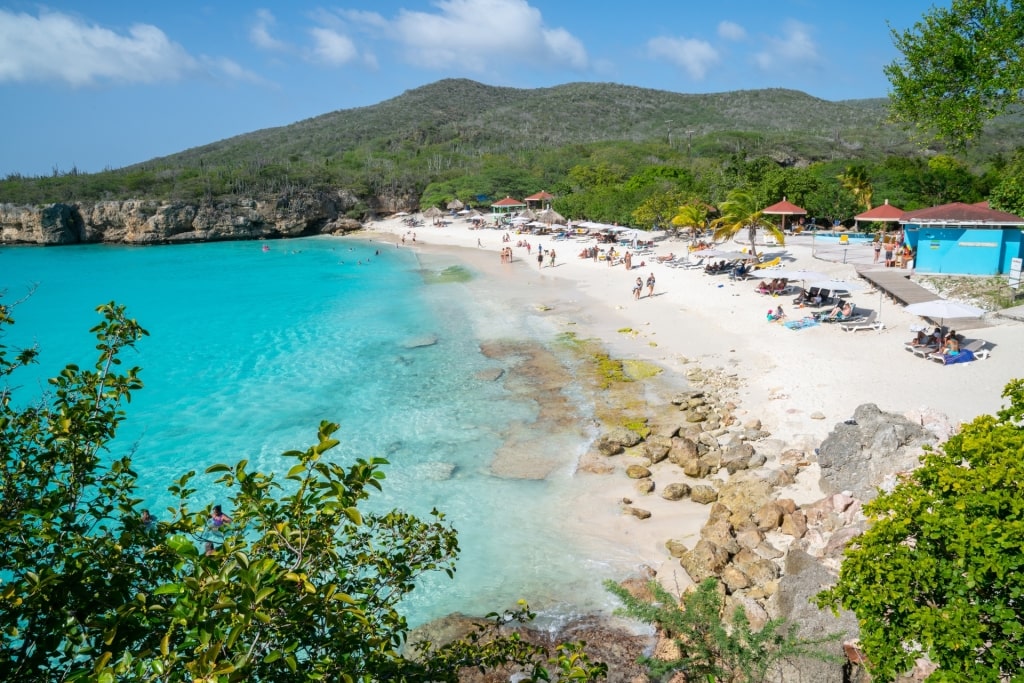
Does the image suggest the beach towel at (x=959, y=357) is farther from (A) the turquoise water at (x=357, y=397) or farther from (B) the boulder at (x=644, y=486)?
(A) the turquoise water at (x=357, y=397)

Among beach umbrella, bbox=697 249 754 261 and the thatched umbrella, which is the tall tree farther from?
the thatched umbrella

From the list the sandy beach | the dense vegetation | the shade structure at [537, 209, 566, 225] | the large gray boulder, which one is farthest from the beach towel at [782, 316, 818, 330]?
the shade structure at [537, 209, 566, 225]

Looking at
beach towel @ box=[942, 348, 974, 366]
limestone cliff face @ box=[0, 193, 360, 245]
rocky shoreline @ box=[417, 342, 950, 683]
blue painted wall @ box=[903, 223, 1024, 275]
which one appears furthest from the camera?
limestone cliff face @ box=[0, 193, 360, 245]

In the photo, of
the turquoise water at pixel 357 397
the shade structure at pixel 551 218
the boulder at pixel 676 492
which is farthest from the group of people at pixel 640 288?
the shade structure at pixel 551 218

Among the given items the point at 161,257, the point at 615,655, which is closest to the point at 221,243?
the point at 161,257

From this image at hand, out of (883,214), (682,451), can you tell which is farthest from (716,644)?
(883,214)

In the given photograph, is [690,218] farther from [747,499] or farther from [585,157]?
[585,157]
